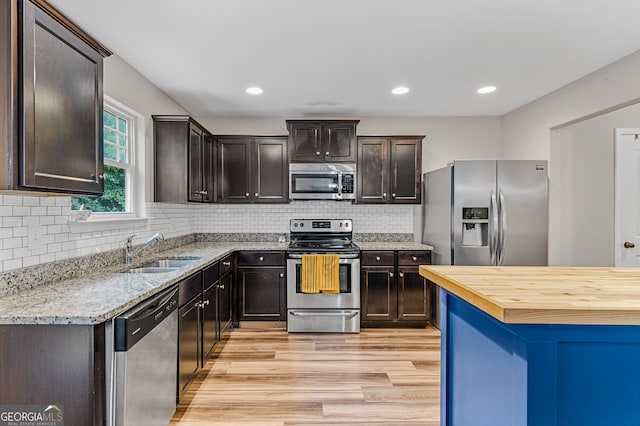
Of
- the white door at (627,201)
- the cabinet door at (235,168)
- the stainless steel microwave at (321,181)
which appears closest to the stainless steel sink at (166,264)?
the cabinet door at (235,168)

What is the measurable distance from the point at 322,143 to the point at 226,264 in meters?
1.79

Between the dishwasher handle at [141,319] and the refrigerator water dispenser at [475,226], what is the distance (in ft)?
9.39

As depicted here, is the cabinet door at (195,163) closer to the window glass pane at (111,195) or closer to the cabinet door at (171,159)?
the cabinet door at (171,159)

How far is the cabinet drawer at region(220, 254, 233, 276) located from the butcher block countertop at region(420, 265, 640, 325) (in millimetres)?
2159

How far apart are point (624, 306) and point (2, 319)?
2.26 metres

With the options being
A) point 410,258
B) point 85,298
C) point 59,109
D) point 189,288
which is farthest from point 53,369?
point 410,258

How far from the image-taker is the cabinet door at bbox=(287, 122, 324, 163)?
4.14 m

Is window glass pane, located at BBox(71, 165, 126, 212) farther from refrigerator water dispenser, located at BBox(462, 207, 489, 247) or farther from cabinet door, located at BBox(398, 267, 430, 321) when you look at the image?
refrigerator water dispenser, located at BBox(462, 207, 489, 247)

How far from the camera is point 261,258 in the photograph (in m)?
3.90

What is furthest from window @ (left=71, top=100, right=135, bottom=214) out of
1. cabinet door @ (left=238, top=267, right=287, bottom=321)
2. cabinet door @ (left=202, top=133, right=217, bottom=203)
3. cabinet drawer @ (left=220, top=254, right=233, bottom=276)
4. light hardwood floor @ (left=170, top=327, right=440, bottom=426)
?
light hardwood floor @ (left=170, top=327, right=440, bottom=426)

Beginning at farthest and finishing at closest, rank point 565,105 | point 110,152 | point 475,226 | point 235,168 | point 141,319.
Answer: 1. point 235,168
2. point 475,226
3. point 565,105
4. point 110,152
5. point 141,319

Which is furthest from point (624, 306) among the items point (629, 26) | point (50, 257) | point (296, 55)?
point (50, 257)

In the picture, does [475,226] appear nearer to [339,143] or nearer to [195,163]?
[339,143]

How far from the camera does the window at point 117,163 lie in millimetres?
2746
